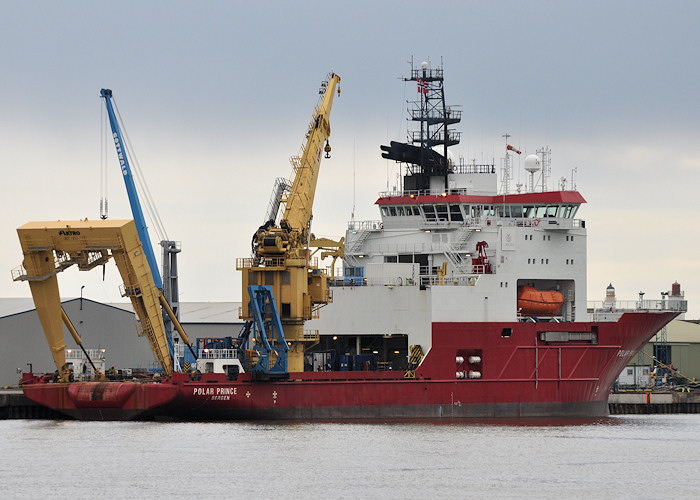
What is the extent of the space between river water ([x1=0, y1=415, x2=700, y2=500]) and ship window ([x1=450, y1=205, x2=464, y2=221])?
313 inches

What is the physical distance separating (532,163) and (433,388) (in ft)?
31.3

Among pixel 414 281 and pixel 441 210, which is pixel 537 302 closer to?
pixel 414 281

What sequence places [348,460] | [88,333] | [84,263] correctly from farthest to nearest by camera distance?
[88,333]
[84,263]
[348,460]

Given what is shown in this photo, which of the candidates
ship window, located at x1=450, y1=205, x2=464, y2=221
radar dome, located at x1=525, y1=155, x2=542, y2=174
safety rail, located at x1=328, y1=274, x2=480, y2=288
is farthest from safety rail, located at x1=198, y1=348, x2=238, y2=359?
radar dome, located at x1=525, y1=155, x2=542, y2=174

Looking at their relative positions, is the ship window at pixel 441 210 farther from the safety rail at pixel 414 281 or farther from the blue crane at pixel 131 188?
the blue crane at pixel 131 188

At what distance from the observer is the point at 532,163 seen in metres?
52.5

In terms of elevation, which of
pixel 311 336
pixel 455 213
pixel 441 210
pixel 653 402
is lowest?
pixel 653 402

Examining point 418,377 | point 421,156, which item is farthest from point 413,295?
point 421,156

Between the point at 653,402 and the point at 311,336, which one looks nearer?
the point at 311,336

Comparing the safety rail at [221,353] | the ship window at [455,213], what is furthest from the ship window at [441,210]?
the safety rail at [221,353]

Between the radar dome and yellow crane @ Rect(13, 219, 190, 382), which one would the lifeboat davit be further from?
yellow crane @ Rect(13, 219, 190, 382)

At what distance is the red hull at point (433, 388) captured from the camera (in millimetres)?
46844

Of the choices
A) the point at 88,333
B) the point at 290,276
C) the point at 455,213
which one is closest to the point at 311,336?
the point at 290,276

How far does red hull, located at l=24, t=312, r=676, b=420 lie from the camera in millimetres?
46844
